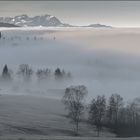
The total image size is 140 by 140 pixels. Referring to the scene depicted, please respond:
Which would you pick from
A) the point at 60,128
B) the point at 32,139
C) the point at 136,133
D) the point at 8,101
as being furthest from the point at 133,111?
the point at 32,139

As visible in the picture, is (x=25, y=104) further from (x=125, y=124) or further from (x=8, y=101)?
(x=125, y=124)

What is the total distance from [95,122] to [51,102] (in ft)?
178

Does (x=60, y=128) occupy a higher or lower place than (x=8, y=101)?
lower

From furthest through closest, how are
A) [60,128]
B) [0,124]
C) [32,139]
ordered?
[60,128] < [0,124] < [32,139]

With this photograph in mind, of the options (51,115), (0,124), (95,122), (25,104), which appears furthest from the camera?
(25,104)

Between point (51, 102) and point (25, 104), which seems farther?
point (51, 102)

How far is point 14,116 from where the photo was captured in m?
122

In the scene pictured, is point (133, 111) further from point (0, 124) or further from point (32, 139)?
point (32, 139)

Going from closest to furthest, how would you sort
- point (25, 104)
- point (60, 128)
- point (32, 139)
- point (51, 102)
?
point (32, 139) → point (60, 128) → point (25, 104) → point (51, 102)

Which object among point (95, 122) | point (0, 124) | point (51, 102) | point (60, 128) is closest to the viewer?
point (0, 124)

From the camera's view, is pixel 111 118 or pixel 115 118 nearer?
pixel 115 118

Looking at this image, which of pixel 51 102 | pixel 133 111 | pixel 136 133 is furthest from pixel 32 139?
pixel 51 102

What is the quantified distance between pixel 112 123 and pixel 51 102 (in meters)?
49.9

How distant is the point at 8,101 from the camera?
15938 centimetres
